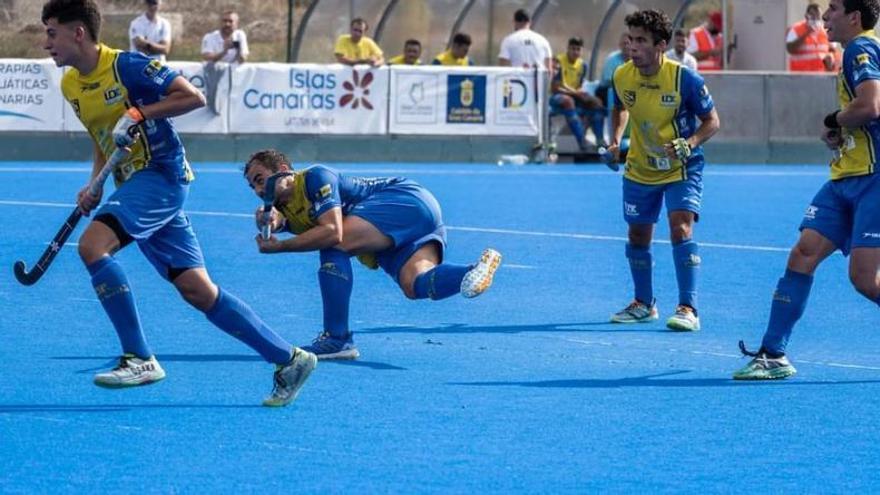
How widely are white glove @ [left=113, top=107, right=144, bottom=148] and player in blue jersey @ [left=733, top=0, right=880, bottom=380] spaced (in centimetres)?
314

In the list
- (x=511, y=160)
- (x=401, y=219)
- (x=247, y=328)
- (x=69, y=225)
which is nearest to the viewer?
(x=247, y=328)

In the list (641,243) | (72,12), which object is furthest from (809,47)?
(72,12)

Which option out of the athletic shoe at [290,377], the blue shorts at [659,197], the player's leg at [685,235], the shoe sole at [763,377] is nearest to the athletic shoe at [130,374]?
the athletic shoe at [290,377]

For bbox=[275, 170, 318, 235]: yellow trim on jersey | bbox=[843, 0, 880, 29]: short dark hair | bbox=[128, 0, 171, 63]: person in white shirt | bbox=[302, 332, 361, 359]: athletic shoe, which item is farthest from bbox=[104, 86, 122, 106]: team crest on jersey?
bbox=[128, 0, 171, 63]: person in white shirt

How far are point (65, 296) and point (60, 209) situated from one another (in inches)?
239

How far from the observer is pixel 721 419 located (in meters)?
7.72

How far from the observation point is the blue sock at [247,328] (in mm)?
7668

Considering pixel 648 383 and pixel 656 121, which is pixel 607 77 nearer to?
pixel 656 121

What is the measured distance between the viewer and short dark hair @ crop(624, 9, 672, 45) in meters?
10.7

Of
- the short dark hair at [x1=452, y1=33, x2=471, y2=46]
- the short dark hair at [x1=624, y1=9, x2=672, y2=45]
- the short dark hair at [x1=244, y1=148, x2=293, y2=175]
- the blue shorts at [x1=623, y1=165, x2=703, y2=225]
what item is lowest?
the blue shorts at [x1=623, y1=165, x2=703, y2=225]

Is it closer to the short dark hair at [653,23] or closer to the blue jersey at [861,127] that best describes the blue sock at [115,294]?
the blue jersey at [861,127]

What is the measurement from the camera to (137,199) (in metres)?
7.96

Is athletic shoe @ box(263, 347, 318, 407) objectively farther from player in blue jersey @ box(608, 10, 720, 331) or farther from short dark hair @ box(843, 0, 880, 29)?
player in blue jersey @ box(608, 10, 720, 331)

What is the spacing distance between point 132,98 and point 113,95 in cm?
9
